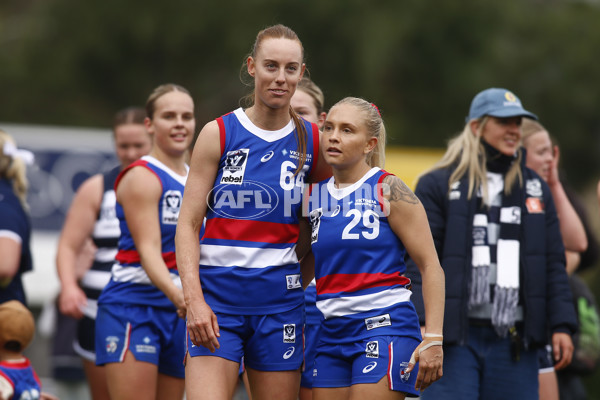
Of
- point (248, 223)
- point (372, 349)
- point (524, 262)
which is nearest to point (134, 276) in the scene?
point (248, 223)

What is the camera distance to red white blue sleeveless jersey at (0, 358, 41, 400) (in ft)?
18.1

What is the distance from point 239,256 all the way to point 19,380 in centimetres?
187

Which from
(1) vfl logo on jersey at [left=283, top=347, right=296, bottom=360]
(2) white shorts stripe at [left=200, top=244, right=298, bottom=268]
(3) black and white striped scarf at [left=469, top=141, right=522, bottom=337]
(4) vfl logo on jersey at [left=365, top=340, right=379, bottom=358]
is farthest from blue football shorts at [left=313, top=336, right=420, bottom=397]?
(3) black and white striped scarf at [left=469, top=141, right=522, bottom=337]

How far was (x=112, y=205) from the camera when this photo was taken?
22.5 feet

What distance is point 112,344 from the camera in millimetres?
5656

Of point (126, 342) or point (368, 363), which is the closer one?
point (368, 363)

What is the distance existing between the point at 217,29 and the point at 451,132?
19.3 feet

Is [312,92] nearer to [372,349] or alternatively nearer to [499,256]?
[499,256]

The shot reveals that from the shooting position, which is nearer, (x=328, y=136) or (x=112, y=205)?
(x=328, y=136)

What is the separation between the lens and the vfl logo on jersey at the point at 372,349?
4.48 m

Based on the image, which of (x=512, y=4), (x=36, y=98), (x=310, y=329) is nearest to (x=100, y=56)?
(x=36, y=98)

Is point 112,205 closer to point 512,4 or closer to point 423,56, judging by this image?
point 423,56

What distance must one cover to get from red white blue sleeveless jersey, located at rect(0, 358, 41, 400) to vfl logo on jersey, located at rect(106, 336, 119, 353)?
493 millimetres

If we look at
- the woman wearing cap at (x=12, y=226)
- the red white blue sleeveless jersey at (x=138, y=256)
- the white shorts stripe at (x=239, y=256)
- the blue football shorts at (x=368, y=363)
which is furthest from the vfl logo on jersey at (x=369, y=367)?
the woman wearing cap at (x=12, y=226)
